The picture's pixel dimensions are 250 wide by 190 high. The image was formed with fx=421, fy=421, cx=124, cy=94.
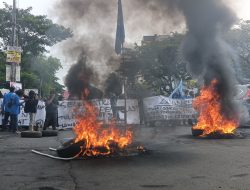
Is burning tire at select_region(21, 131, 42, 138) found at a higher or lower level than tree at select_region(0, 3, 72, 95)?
lower

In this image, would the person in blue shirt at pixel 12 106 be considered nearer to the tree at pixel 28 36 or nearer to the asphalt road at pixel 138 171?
the asphalt road at pixel 138 171

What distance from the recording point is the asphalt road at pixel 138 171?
6.40m

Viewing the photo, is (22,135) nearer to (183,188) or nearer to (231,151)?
(231,151)

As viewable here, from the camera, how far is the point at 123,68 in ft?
38.5

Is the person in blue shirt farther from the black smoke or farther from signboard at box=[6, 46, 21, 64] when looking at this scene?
the black smoke

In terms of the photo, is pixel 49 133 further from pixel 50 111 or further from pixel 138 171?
pixel 138 171

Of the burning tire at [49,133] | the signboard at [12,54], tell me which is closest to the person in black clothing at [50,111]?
the burning tire at [49,133]

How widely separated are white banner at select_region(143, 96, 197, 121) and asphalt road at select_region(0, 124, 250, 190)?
10.7 m

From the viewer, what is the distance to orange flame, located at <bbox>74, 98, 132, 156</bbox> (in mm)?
9195

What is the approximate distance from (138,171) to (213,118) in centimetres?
716

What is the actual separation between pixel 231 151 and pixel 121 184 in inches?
179

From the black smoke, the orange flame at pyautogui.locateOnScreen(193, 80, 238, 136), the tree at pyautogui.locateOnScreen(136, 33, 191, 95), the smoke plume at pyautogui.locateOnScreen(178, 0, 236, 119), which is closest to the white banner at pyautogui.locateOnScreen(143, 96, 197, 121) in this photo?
the smoke plume at pyautogui.locateOnScreen(178, 0, 236, 119)

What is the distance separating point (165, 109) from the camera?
21.6 metres

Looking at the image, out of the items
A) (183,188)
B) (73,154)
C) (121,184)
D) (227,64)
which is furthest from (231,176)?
(227,64)
